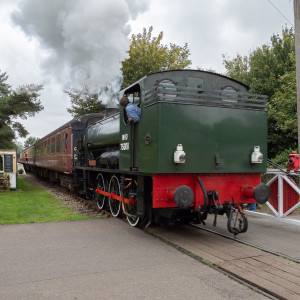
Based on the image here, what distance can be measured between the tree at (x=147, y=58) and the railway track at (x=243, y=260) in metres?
14.4

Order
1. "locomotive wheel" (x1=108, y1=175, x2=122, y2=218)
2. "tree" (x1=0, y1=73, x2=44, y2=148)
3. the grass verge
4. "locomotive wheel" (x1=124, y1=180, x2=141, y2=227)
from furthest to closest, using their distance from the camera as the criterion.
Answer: "tree" (x1=0, y1=73, x2=44, y2=148), "locomotive wheel" (x1=108, y1=175, x2=122, y2=218), the grass verge, "locomotive wheel" (x1=124, y1=180, x2=141, y2=227)

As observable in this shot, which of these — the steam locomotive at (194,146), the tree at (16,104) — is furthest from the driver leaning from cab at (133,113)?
the tree at (16,104)

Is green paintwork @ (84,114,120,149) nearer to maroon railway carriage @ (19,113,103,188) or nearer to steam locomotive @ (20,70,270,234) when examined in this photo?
maroon railway carriage @ (19,113,103,188)

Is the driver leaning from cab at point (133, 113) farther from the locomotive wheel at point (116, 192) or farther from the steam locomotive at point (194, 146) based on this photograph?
the locomotive wheel at point (116, 192)

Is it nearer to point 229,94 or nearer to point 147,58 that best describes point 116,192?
point 229,94

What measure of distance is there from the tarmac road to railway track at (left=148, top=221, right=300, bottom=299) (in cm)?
16

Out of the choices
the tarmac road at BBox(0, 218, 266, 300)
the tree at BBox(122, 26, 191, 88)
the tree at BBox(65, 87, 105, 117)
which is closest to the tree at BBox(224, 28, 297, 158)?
the tree at BBox(122, 26, 191, 88)

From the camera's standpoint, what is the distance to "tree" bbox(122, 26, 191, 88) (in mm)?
19141

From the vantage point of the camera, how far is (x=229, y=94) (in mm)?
5348

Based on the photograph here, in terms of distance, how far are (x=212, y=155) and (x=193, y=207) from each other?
913 mm

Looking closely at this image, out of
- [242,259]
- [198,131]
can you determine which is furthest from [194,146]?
[242,259]

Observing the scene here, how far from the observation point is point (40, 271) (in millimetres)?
4020

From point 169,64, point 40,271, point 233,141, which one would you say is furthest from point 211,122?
point 169,64

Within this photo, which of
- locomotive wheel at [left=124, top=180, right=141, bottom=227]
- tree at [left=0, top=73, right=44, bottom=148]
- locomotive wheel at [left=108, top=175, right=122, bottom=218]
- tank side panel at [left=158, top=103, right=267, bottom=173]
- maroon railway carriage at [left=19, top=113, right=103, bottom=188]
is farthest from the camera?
tree at [left=0, top=73, right=44, bottom=148]
